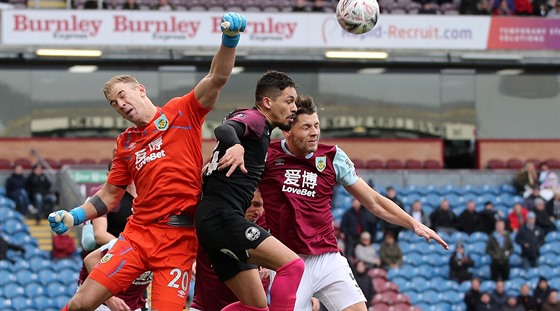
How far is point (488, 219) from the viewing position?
23.4 metres

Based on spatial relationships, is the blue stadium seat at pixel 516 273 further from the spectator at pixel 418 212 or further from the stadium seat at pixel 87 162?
the stadium seat at pixel 87 162

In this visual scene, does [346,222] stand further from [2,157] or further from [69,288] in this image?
[2,157]

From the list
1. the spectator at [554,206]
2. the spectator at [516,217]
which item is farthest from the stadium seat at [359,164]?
the spectator at [554,206]

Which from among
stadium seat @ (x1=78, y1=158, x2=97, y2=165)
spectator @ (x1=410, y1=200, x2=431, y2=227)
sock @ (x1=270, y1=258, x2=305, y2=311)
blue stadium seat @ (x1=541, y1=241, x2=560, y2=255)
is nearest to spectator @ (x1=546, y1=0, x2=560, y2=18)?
blue stadium seat @ (x1=541, y1=241, x2=560, y2=255)

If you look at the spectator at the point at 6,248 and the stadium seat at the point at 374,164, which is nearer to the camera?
the spectator at the point at 6,248

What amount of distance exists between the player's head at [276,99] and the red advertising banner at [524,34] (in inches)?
823

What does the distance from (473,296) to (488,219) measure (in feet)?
10.5

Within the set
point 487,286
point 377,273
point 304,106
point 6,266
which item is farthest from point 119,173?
point 487,286

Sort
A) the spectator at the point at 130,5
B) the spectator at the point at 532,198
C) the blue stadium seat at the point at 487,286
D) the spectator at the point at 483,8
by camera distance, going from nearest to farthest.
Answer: the blue stadium seat at the point at 487,286 < the spectator at the point at 532,198 < the spectator at the point at 130,5 < the spectator at the point at 483,8

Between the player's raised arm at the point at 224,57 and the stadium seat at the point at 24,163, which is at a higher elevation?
the player's raised arm at the point at 224,57

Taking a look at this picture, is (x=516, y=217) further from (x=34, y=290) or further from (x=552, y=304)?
(x=34, y=290)

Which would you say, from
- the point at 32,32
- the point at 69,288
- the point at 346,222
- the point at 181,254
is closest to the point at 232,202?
the point at 181,254

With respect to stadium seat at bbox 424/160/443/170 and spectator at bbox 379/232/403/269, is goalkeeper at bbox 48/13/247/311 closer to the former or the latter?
spectator at bbox 379/232/403/269

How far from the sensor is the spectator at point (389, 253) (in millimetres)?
21578
